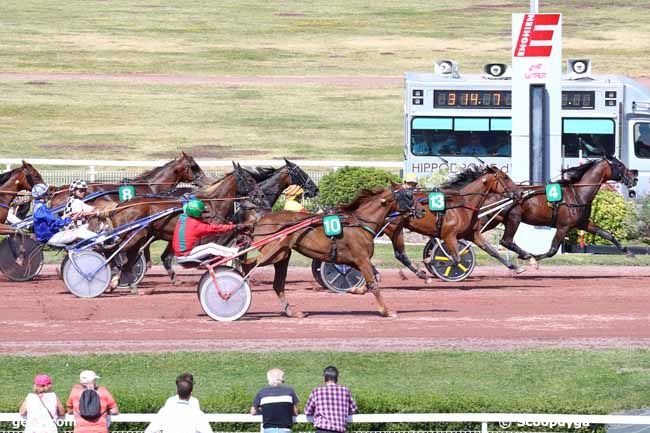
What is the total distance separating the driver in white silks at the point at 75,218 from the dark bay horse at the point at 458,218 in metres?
3.82

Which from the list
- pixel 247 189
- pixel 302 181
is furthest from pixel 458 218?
pixel 247 189

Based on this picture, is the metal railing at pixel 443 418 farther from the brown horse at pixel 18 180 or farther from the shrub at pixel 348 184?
the shrub at pixel 348 184

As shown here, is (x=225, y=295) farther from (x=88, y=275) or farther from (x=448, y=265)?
(x=448, y=265)

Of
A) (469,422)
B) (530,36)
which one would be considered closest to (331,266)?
(530,36)

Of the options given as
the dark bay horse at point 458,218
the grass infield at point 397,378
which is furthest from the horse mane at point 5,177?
the grass infield at point 397,378

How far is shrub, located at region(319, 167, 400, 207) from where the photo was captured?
25.9 m

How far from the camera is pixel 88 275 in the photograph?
1822cm

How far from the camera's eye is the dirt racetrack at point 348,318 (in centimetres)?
1556

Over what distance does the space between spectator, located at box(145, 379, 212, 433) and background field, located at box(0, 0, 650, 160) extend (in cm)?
2930

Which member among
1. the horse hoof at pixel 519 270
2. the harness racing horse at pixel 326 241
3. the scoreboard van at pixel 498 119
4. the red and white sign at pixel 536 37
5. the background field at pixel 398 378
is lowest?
the background field at pixel 398 378

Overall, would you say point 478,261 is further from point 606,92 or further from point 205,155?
point 205,155

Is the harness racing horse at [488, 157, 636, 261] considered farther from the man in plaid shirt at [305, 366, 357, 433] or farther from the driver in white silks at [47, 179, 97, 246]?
the man in plaid shirt at [305, 366, 357, 433]

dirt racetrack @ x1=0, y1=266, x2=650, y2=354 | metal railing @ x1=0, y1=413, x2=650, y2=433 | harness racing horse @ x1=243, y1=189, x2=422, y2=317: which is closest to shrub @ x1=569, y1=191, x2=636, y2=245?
dirt racetrack @ x1=0, y1=266, x2=650, y2=354

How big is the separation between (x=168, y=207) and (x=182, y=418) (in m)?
8.73
